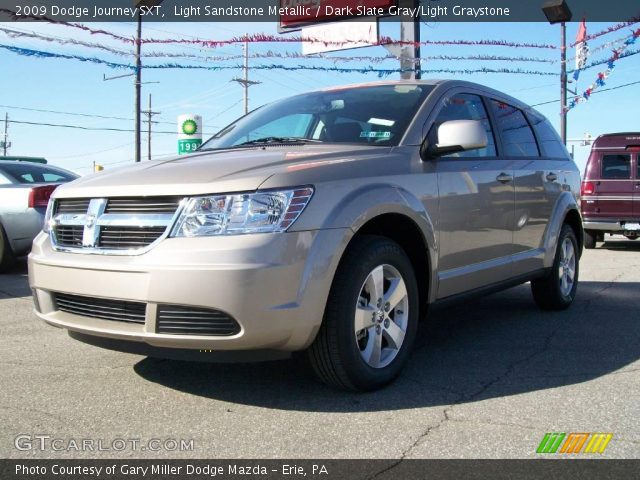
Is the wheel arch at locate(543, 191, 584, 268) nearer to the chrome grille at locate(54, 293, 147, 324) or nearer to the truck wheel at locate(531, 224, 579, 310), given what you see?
the truck wheel at locate(531, 224, 579, 310)

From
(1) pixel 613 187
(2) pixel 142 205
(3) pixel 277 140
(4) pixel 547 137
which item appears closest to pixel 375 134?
(3) pixel 277 140

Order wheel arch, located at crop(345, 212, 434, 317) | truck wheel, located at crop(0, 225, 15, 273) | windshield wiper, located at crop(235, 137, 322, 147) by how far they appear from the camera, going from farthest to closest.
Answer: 1. truck wheel, located at crop(0, 225, 15, 273)
2. windshield wiper, located at crop(235, 137, 322, 147)
3. wheel arch, located at crop(345, 212, 434, 317)

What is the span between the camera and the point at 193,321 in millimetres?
2957

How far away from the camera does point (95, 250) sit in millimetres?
3203

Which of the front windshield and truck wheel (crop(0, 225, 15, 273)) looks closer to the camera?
the front windshield

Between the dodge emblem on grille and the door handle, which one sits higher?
the door handle

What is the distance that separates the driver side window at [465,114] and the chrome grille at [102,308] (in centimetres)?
202

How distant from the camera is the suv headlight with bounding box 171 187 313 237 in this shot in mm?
2938

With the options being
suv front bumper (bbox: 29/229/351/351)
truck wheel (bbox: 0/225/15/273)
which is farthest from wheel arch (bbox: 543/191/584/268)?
truck wheel (bbox: 0/225/15/273)

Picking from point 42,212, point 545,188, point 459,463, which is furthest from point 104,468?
point 42,212

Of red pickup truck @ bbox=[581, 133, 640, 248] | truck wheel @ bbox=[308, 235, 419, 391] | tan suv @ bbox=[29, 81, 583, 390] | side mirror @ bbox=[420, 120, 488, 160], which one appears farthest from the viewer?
red pickup truck @ bbox=[581, 133, 640, 248]

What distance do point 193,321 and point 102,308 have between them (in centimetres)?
53

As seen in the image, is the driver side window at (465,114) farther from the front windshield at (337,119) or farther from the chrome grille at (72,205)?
the chrome grille at (72,205)

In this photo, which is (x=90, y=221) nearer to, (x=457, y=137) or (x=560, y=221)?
(x=457, y=137)
